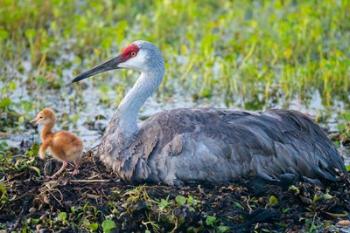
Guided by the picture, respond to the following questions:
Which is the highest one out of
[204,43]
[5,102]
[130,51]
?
[130,51]

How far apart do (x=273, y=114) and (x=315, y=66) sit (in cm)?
277

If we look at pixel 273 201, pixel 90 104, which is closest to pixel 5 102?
pixel 90 104

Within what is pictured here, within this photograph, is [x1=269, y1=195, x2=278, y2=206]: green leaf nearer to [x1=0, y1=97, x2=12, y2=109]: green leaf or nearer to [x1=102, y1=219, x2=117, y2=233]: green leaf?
[x1=102, y1=219, x2=117, y2=233]: green leaf

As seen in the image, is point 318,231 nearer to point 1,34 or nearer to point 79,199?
point 79,199

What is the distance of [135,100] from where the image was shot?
8773 mm

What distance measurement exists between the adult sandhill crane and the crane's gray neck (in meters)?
0.01

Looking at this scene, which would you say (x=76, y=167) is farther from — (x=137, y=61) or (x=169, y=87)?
(x=169, y=87)

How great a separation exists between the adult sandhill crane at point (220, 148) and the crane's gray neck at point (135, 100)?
0.01 m

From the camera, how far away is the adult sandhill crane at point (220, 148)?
8.09m

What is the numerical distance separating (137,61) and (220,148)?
1.32m

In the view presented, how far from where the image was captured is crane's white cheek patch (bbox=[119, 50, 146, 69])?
29.1ft

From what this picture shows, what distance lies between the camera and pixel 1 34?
11.2 metres

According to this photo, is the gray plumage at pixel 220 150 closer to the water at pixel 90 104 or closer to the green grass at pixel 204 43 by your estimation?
the water at pixel 90 104

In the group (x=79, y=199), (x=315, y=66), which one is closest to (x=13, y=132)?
(x=79, y=199)
